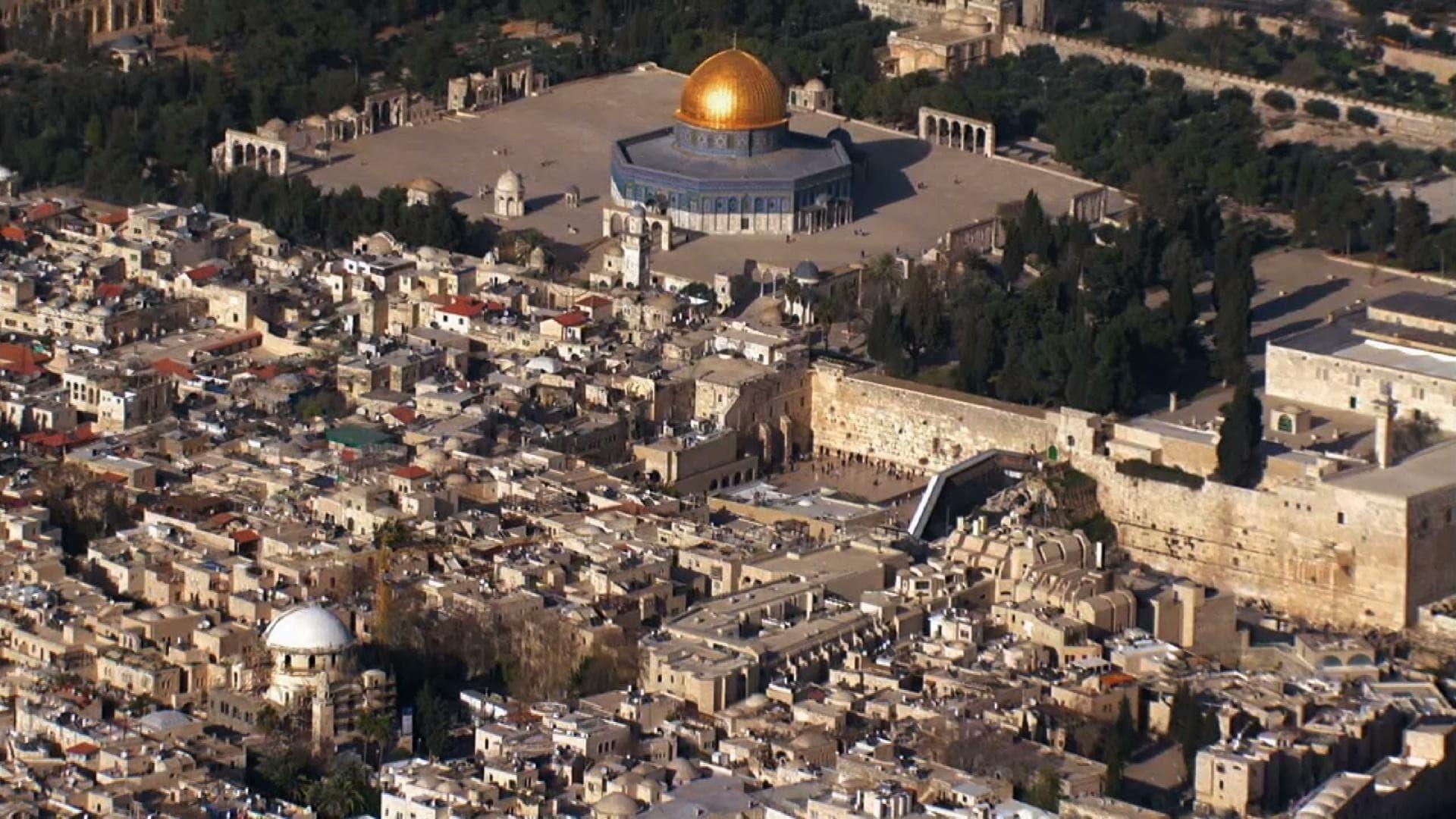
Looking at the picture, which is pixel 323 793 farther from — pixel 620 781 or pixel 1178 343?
pixel 1178 343

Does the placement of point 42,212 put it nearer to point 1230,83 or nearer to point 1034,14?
point 1034,14

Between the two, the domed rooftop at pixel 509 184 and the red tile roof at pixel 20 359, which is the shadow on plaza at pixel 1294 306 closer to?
the domed rooftop at pixel 509 184

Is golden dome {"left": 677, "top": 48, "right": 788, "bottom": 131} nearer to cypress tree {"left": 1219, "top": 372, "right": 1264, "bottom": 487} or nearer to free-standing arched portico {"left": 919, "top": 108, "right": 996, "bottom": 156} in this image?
free-standing arched portico {"left": 919, "top": 108, "right": 996, "bottom": 156}

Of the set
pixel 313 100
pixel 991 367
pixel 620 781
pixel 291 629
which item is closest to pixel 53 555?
pixel 291 629

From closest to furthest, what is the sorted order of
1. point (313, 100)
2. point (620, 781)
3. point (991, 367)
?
point (620, 781) < point (991, 367) < point (313, 100)

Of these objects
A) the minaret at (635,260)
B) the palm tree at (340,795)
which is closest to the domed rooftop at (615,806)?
the palm tree at (340,795)

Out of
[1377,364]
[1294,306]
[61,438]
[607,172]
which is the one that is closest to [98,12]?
[607,172]
